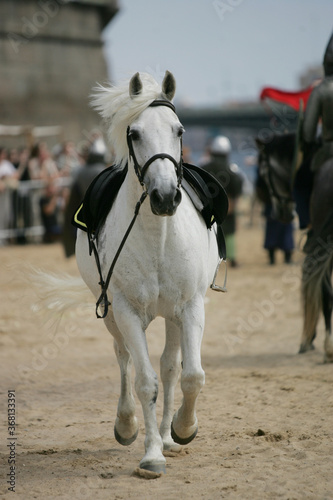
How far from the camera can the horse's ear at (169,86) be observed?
445 centimetres

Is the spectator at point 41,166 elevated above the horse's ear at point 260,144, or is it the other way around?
the spectator at point 41,166

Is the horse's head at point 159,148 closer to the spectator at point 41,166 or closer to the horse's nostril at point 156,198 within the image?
the horse's nostril at point 156,198

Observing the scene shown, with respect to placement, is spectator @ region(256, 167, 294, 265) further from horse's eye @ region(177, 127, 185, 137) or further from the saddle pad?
horse's eye @ region(177, 127, 185, 137)

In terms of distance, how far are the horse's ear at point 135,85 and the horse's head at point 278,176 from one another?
414 cm

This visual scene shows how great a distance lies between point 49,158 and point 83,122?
1461 cm

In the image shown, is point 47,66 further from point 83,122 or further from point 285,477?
point 285,477

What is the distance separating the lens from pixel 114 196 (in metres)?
5.02

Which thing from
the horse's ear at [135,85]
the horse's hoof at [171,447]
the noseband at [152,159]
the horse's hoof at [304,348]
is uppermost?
the horse's ear at [135,85]

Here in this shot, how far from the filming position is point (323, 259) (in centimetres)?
746

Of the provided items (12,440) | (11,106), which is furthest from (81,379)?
(11,106)

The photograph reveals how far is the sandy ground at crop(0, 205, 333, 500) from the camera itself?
436 cm

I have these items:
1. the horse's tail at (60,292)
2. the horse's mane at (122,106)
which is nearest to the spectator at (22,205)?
the horse's tail at (60,292)

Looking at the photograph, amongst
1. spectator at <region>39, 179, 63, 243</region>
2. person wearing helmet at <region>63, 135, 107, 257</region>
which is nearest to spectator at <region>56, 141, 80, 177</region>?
spectator at <region>39, 179, 63, 243</region>

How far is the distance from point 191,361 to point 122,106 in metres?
1.57
